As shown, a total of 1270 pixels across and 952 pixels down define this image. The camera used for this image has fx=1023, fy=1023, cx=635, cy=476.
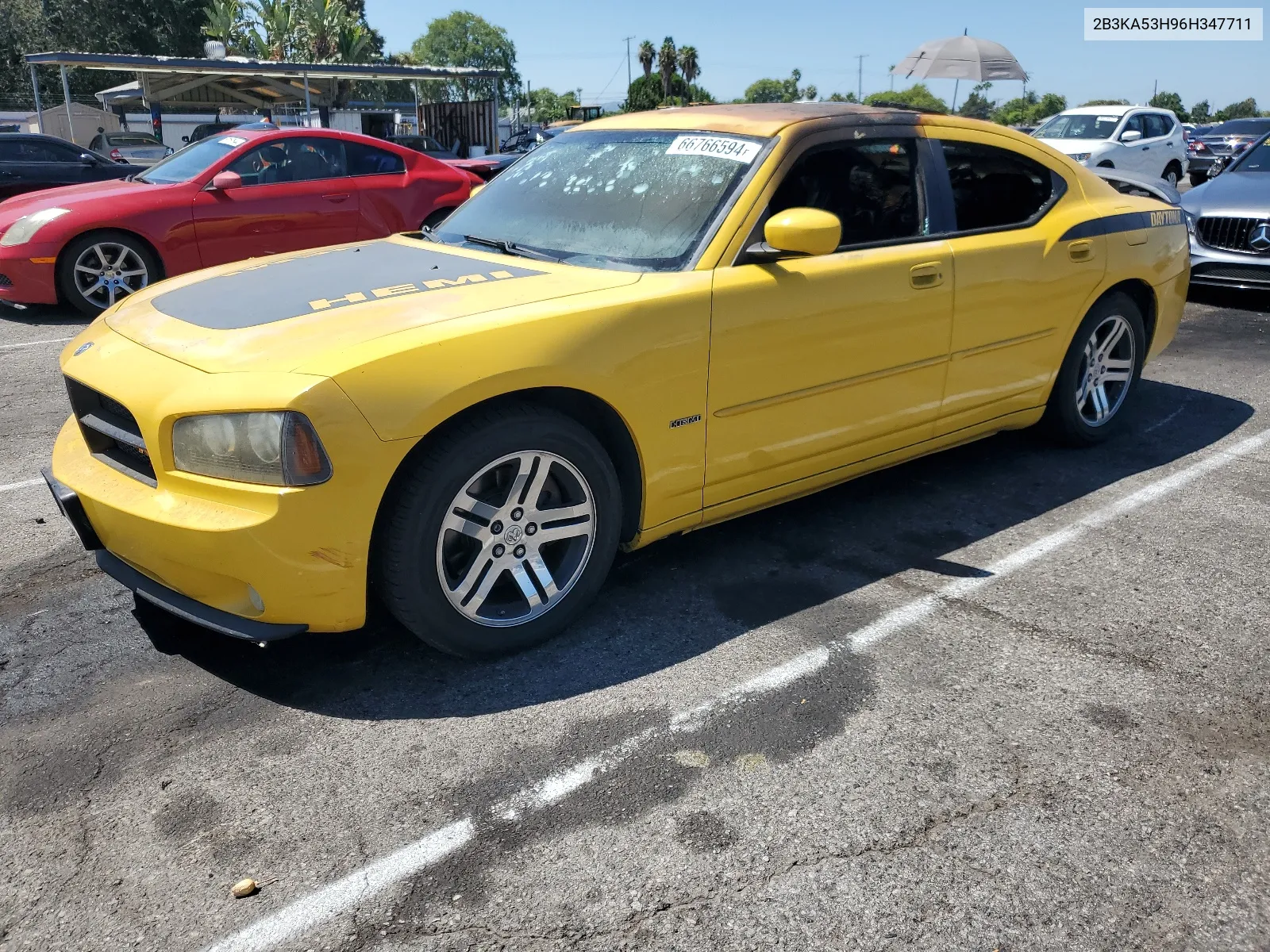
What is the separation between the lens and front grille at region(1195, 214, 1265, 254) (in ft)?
28.6

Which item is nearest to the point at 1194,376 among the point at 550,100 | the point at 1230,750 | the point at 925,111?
the point at 925,111

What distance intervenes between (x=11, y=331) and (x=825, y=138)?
22.6 feet

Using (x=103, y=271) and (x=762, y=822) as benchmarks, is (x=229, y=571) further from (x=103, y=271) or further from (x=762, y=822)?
(x=103, y=271)

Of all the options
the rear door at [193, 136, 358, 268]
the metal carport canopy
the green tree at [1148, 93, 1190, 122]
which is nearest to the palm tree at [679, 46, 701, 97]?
the green tree at [1148, 93, 1190, 122]

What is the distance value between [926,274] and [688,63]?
3509 inches

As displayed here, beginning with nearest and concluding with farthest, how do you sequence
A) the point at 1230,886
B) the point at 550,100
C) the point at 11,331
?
the point at 1230,886, the point at 11,331, the point at 550,100

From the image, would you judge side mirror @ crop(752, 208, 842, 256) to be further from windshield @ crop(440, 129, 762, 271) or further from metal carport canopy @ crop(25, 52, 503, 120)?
metal carport canopy @ crop(25, 52, 503, 120)

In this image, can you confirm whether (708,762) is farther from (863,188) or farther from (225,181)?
(225,181)

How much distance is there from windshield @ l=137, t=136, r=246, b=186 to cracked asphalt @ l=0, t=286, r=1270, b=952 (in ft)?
17.7

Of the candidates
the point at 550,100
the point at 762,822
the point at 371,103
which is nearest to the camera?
the point at 762,822

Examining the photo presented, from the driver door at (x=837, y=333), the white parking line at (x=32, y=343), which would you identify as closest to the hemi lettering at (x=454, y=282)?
the driver door at (x=837, y=333)

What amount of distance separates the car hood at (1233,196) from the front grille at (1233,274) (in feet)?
1.47

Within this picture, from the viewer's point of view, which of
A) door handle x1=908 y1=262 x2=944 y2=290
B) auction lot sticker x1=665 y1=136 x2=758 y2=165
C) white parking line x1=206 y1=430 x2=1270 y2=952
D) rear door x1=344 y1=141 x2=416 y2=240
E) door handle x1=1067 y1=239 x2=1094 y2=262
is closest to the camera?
white parking line x1=206 y1=430 x2=1270 y2=952

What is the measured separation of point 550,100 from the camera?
126 metres
